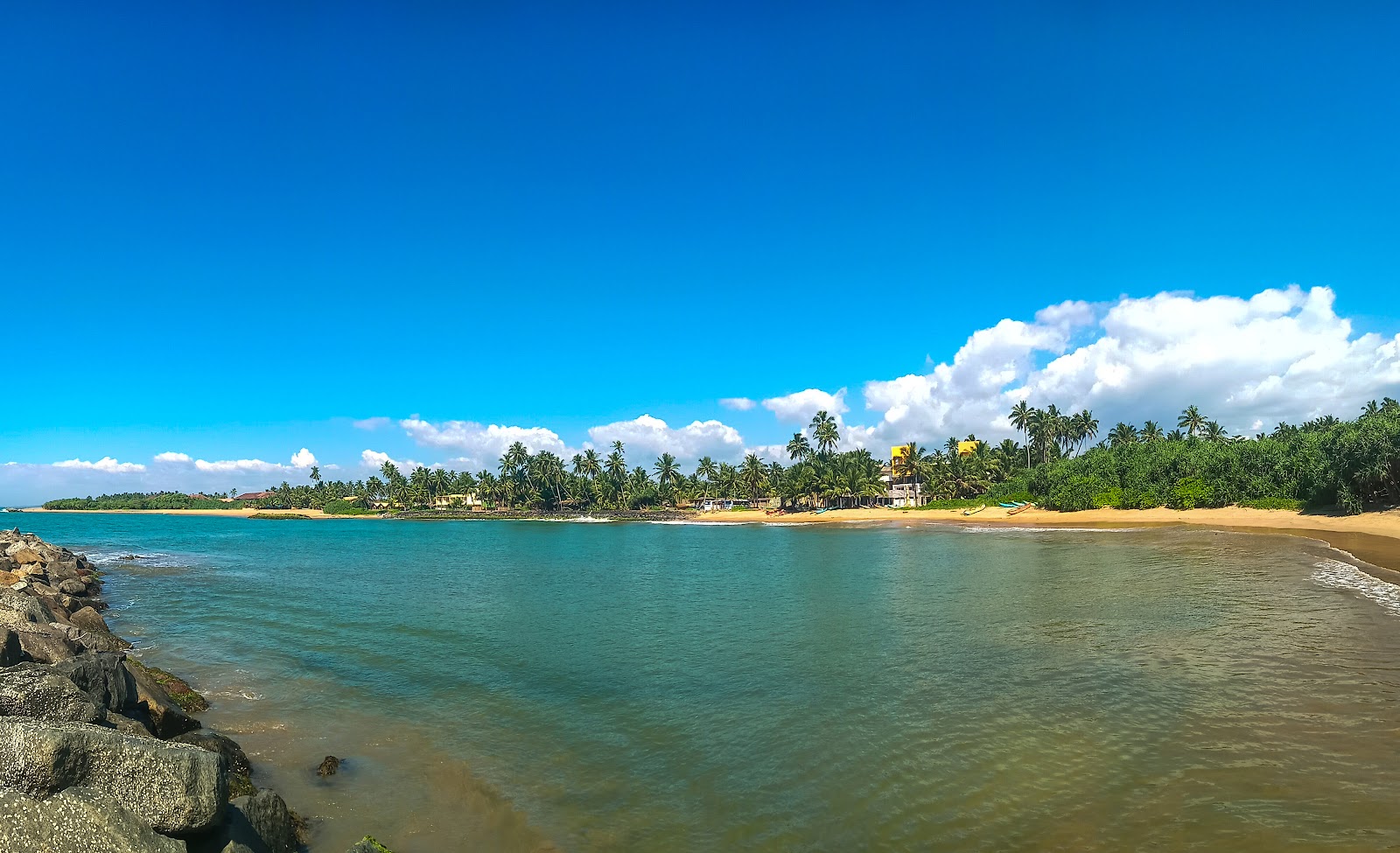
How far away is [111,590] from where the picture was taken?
124 ft

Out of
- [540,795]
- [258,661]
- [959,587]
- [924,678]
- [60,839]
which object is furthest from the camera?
[959,587]

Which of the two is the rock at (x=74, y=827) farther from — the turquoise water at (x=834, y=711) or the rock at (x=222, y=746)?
the rock at (x=222, y=746)

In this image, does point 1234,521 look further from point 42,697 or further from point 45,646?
point 45,646

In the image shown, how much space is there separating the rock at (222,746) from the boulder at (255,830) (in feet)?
7.90

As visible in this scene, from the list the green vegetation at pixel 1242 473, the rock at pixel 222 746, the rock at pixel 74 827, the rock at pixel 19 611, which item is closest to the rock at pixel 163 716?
the rock at pixel 222 746

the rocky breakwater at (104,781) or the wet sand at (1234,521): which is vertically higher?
the rocky breakwater at (104,781)

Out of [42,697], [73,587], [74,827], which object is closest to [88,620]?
[73,587]

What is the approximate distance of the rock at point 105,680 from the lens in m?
9.88

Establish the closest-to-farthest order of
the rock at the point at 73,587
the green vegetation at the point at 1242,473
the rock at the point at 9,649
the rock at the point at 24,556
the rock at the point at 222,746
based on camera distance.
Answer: the rock at the point at 9,649 → the rock at the point at 222,746 → the rock at the point at 73,587 → the rock at the point at 24,556 → the green vegetation at the point at 1242,473

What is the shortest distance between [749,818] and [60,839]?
7944 millimetres

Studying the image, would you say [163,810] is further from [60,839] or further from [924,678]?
[924,678]

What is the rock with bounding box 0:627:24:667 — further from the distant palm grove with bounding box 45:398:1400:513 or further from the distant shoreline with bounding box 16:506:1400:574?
the distant palm grove with bounding box 45:398:1400:513

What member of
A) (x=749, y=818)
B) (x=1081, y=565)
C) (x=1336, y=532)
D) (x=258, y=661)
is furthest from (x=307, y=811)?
(x=1336, y=532)

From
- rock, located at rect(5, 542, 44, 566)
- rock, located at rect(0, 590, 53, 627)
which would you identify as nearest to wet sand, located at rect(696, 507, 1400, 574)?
rock, located at rect(0, 590, 53, 627)
